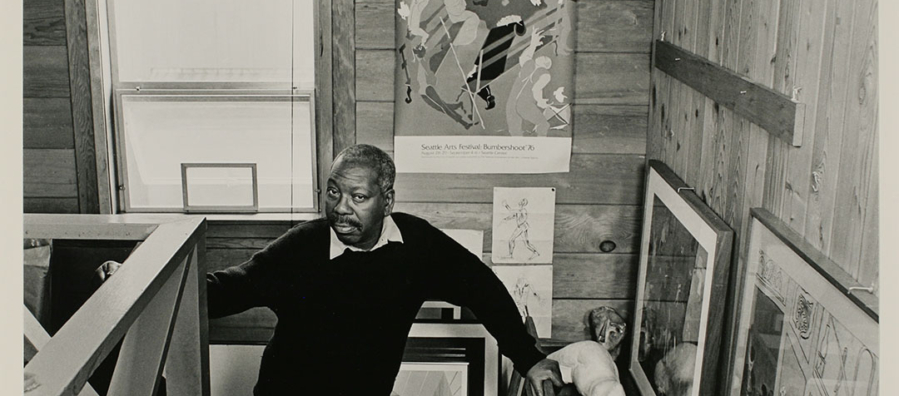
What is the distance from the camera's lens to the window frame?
10.5 feet

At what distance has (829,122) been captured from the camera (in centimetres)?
173

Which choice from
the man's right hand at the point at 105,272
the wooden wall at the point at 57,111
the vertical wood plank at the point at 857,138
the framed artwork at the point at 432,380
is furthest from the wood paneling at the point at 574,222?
the vertical wood plank at the point at 857,138

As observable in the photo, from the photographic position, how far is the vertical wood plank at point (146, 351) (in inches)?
57.5

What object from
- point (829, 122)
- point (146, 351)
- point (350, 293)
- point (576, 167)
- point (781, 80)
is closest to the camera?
point (146, 351)

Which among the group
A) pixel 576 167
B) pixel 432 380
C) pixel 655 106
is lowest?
pixel 432 380

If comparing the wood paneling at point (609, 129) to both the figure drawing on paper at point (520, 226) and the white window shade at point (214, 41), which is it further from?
the white window shade at point (214, 41)

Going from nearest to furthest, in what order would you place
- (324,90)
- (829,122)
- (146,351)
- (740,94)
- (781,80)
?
(146,351) → (829,122) → (781,80) → (740,94) → (324,90)

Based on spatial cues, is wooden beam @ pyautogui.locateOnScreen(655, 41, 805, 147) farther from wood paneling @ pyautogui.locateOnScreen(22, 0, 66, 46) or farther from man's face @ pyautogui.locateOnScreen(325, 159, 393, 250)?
wood paneling @ pyautogui.locateOnScreen(22, 0, 66, 46)

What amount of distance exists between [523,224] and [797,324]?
1.59 metres

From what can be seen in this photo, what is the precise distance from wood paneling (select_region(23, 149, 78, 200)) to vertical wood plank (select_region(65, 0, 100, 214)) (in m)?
0.03

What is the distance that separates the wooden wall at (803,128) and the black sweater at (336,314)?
2.44ft

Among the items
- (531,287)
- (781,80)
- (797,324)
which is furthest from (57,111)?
(797,324)

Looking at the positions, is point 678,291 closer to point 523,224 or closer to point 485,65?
point 523,224

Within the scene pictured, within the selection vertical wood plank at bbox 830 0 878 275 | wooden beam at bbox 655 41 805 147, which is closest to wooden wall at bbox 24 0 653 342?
wooden beam at bbox 655 41 805 147
